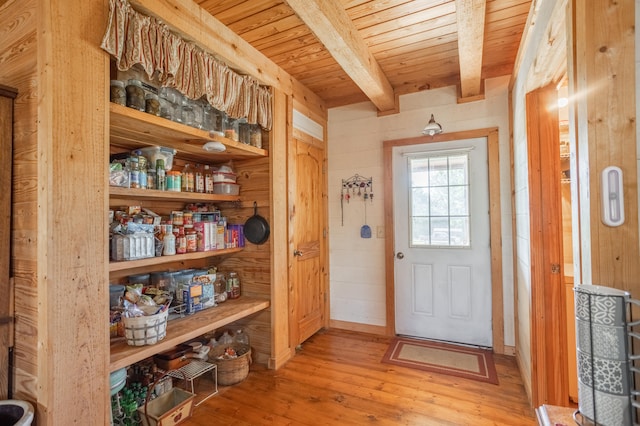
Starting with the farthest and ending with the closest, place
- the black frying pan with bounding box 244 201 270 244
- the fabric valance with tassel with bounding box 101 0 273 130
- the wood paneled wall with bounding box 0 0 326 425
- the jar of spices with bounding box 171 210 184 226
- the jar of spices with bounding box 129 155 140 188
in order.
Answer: the black frying pan with bounding box 244 201 270 244 → the jar of spices with bounding box 171 210 184 226 → the jar of spices with bounding box 129 155 140 188 → the fabric valance with tassel with bounding box 101 0 273 130 → the wood paneled wall with bounding box 0 0 326 425

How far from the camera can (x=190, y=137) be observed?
2.01 meters

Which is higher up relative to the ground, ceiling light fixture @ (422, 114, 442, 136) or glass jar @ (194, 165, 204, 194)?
ceiling light fixture @ (422, 114, 442, 136)

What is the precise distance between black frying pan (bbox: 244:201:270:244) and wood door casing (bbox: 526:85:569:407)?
1933mm

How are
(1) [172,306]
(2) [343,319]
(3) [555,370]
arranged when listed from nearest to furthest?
(3) [555,370] < (1) [172,306] < (2) [343,319]

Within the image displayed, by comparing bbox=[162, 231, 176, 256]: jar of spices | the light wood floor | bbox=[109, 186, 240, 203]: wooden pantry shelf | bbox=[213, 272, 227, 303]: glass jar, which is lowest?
the light wood floor

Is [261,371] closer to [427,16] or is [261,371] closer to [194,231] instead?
[194,231]

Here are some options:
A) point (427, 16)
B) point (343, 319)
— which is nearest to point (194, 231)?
point (343, 319)

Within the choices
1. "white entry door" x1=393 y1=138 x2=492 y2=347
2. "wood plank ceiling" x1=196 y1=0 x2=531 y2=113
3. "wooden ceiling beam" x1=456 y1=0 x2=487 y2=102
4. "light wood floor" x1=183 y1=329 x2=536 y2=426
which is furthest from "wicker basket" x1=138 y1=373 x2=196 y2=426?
"wooden ceiling beam" x1=456 y1=0 x2=487 y2=102

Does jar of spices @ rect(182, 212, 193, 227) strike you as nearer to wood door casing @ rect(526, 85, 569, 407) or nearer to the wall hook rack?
the wall hook rack

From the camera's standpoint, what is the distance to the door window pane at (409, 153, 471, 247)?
298 centimetres

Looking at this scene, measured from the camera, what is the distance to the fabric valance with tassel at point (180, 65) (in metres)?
1.51

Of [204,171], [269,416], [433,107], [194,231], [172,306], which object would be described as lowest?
[269,416]

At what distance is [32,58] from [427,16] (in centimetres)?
213

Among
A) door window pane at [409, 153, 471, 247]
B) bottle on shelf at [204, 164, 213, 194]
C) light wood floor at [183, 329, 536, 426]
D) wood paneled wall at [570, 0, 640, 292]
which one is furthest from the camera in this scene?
door window pane at [409, 153, 471, 247]
